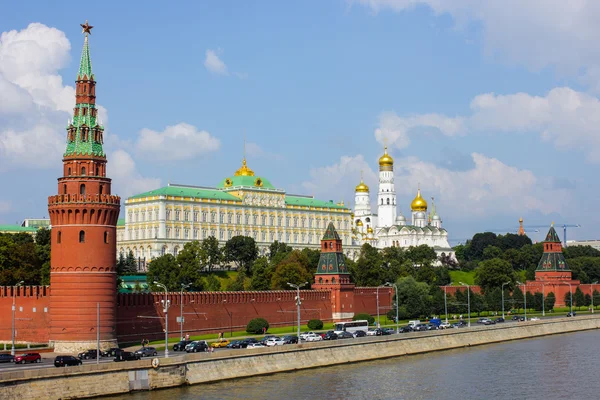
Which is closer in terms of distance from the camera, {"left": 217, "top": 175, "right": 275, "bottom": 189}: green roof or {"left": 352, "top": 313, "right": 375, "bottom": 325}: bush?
{"left": 352, "top": 313, "right": 375, "bottom": 325}: bush

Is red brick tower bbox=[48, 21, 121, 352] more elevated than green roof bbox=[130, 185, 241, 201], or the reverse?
green roof bbox=[130, 185, 241, 201]

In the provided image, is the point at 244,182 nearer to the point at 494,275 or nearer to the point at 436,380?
the point at 494,275

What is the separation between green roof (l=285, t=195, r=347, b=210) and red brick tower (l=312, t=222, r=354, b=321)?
75437 mm

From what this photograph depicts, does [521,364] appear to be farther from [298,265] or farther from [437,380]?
[298,265]

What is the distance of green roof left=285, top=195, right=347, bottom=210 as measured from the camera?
189775 mm

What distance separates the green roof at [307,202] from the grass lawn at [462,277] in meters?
26.7

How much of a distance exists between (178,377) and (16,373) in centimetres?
1126

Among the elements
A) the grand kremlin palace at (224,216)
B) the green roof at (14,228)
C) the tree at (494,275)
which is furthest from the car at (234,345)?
the green roof at (14,228)

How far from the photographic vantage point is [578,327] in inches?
4235

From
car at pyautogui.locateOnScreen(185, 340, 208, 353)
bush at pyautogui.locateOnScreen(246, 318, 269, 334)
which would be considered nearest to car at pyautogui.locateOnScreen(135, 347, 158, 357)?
car at pyautogui.locateOnScreen(185, 340, 208, 353)

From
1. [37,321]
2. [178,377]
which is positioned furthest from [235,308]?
[178,377]

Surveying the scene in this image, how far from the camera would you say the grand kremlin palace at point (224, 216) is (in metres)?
164

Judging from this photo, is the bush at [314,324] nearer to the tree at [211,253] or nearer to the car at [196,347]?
the car at [196,347]

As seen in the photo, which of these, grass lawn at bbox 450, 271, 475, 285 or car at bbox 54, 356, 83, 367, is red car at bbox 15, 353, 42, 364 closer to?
car at bbox 54, 356, 83, 367
